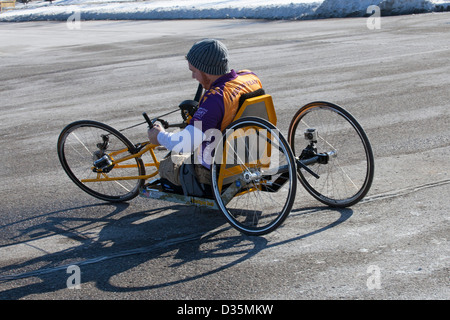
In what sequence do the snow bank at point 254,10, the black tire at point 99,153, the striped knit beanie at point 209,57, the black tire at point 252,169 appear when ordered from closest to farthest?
the black tire at point 252,169 < the striped knit beanie at point 209,57 < the black tire at point 99,153 < the snow bank at point 254,10

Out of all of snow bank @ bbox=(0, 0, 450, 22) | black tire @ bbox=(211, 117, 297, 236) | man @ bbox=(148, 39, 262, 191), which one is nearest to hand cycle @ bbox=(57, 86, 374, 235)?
black tire @ bbox=(211, 117, 297, 236)

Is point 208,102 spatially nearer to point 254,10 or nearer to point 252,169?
point 252,169

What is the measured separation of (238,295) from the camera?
3936mm

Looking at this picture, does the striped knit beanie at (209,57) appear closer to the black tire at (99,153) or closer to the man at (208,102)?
the man at (208,102)

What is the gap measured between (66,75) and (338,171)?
30.2ft

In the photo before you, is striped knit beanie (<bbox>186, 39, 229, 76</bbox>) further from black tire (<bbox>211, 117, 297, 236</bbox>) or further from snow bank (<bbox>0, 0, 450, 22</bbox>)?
snow bank (<bbox>0, 0, 450, 22</bbox>)

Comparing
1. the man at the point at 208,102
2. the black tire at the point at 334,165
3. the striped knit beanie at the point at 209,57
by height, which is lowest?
the black tire at the point at 334,165

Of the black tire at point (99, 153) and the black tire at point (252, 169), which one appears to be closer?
the black tire at point (252, 169)

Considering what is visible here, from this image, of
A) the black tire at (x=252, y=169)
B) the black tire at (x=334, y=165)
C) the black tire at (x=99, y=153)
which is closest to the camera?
the black tire at (x=252, y=169)

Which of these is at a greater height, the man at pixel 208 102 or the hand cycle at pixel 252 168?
the man at pixel 208 102

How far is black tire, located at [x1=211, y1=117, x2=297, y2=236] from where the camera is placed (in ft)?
15.2

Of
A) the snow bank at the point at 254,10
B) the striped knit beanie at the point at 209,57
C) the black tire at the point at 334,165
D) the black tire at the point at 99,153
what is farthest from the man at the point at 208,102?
the snow bank at the point at 254,10

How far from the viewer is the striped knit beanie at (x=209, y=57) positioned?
4840 mm

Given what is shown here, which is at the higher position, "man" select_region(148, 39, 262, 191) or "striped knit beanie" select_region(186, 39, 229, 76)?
"striped knit beanie" select_region(186, 39, 229, 76)
